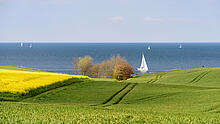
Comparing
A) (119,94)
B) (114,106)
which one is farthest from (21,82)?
(114,106)

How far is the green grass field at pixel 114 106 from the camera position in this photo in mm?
16244

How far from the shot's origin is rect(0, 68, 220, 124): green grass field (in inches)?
640

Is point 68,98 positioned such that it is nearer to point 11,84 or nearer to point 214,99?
point 11,84

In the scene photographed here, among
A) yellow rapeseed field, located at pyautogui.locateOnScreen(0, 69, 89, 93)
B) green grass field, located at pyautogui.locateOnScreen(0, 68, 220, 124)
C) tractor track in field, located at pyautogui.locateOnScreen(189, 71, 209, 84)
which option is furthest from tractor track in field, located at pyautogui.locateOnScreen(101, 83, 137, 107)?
tractor track in field, located at pyautogui.locateOnScreen(189, 71, 209, 84)

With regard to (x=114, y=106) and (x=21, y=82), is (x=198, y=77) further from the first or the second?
(x=114, y=106)

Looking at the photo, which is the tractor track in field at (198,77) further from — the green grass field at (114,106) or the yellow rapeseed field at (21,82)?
the yellow rapeseed field at (21,82)

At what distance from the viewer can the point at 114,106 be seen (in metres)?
26.1

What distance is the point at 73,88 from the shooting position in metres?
36.6

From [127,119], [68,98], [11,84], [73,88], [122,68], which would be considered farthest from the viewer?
[122,68]

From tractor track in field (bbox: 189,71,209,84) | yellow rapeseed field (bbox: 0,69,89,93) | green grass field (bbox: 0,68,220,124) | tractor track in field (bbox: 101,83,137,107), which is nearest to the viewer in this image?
green grass field (bbox: 0,68,220,124)

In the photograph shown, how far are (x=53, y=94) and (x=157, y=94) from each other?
1098cm

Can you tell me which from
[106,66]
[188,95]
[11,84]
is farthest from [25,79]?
[106,66]

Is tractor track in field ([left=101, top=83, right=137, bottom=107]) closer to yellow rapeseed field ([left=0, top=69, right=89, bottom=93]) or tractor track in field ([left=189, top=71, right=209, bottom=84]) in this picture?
yellow rapeseed field ([left=0, top=69, right=89, bottom=93])

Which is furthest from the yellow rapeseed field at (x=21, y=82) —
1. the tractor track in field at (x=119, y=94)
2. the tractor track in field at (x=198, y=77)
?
the tractor track in field at (x=198, y=77)
